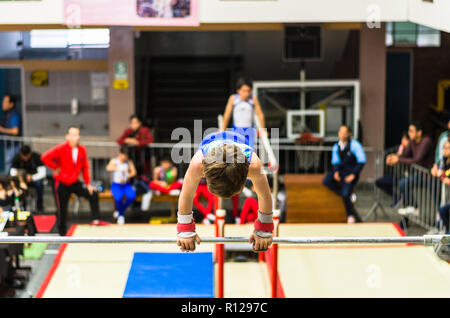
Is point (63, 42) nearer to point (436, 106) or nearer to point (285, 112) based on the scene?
point (285, 112)

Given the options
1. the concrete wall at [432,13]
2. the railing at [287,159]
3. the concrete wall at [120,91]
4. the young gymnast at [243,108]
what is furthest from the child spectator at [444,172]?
the concrete wall at [120,91]

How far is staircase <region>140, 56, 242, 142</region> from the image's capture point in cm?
1263

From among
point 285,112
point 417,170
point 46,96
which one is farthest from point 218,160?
point 46,96

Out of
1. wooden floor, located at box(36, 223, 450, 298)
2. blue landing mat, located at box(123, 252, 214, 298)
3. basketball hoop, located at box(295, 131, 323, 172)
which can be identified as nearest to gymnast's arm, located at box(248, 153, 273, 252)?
blue landing mat, located at box(123, 252, 214, 298)

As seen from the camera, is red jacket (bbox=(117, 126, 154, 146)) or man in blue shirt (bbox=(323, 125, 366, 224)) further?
red jacket (bbox=(117, 126, 154, 146))

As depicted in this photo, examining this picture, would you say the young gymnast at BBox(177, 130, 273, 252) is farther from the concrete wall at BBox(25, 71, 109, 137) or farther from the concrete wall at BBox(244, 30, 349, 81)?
the concrete wall at BBox(244, 30, 349, 81)

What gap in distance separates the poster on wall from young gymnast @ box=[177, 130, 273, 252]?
4282mm

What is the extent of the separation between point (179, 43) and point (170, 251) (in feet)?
21.6

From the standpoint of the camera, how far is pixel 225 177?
4.14 meters

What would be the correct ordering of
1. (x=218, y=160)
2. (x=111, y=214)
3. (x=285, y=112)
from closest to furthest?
(x=218, y=160) → (x=111, y=214) → (x=285, y=112)

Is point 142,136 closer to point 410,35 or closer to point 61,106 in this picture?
point 61,106

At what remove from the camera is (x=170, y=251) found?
25.8 ft

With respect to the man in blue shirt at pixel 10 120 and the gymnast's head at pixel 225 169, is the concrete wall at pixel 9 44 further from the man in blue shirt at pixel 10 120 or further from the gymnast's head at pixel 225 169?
the gymnast's head at pixel 225 169

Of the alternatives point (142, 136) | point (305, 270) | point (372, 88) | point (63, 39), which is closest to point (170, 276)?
point (305, 270)
